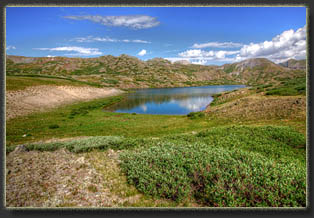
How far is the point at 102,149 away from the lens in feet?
28.5

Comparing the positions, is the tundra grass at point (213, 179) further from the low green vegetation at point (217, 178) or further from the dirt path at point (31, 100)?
the dirt path at point (31, 100)

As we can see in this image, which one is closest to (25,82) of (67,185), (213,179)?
(67,185)

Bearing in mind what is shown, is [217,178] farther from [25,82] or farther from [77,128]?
[25,82]

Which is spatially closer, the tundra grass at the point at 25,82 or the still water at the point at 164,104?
the tundra grass at the point at 25,82

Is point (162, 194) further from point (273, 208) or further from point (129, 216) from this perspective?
point (273, 208)

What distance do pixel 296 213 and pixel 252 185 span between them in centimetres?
96

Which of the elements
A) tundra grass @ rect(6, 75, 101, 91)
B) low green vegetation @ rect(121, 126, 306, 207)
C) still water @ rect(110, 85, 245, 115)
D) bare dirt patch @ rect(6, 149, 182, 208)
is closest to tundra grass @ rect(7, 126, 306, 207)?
low green vegetation @ rect(121, 126, 306, 207)

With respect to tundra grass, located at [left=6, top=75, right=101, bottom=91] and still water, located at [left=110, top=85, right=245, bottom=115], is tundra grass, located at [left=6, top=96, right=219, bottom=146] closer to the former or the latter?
tundra grass, located at [left=6, top=75, right=101, bottom=91]

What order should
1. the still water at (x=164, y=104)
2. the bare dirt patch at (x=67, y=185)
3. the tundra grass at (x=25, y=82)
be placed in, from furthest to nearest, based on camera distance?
the still water at (x=164, y=104) < the tundra grass at (x=25, y=82) < the bare dirt patch at (x=67, y=185)

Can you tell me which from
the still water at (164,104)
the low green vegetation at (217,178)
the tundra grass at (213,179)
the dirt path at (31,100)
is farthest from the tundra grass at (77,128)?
the still water at (164,104)

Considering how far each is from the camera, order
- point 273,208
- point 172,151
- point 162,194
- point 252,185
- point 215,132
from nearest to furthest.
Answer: point 273,208 → point 252,185 → point 162,194 → point 172,151 → point 215,132

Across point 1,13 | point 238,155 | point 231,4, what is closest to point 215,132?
point 238,155

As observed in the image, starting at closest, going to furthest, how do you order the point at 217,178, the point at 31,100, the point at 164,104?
the point at 217,178 < the point at 31,100 < the point at 164,104

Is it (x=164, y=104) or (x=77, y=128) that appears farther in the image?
(x=164, y=104)
